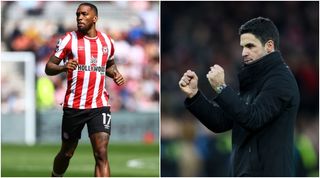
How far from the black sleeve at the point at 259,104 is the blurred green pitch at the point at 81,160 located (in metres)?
6.73

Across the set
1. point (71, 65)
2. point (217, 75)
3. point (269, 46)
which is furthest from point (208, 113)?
point (71, 65)

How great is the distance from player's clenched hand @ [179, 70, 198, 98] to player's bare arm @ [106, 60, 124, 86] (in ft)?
5.98

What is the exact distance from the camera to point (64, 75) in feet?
70.6

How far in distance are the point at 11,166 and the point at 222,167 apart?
11.4 ft

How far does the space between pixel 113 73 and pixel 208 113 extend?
189cm

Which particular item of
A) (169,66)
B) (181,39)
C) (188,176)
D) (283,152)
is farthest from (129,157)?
(283,152)

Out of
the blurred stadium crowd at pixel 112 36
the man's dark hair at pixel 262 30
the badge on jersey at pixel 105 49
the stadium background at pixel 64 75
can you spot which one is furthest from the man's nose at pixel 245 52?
the blurred stadium crowd at pixel 112 36

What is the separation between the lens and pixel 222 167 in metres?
15.4

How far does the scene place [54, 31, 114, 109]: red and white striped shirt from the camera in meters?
7.30

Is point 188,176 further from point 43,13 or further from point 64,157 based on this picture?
point 43,13

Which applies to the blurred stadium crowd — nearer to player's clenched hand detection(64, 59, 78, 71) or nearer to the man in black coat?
player's clenched hand detection(64, 59, 78, 71)

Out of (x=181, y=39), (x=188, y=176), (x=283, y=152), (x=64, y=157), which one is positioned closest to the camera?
(x=283, y=152)

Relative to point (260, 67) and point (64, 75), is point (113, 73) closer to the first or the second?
point (260, 67)

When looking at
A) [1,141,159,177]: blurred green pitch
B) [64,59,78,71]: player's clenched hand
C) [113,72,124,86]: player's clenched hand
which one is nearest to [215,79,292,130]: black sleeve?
[64,59,78,71]: player's clenched hand
